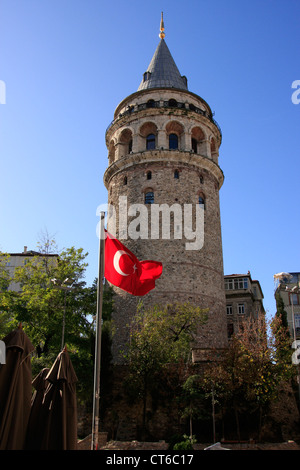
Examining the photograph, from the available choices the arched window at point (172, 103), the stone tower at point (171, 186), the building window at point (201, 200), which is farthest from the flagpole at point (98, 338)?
the arched window at point (172, 103)

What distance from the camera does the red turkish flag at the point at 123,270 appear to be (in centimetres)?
1248

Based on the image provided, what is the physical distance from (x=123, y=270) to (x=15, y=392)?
15.0ft

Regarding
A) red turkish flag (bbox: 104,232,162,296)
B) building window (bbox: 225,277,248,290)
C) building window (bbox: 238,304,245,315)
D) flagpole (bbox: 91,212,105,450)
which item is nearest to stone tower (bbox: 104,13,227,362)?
building window (bbox: 238,304,245,315)

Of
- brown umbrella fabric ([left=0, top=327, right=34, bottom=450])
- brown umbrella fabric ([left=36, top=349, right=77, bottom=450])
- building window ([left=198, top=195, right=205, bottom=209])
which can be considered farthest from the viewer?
building window ([left=198, top=195, right=205, bottom=209])

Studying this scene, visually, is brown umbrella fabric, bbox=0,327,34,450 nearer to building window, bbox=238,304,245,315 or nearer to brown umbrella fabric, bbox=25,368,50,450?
brown umbrella fabric, bbox=25,368,50,450

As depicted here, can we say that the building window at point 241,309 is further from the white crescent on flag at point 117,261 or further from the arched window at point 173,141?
the white crescent on flag at point 117,261

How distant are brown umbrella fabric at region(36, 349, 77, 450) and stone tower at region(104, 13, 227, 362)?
759 inches

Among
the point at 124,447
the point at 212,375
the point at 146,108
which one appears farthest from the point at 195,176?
the point at 124,447

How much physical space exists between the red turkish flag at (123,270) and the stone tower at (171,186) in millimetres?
16733

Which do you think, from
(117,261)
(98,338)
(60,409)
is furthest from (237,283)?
(60,409)

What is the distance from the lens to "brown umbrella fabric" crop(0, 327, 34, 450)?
28.9 ft

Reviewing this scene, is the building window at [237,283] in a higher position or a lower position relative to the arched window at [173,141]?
lower

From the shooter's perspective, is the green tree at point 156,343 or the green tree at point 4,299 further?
the green tree at point 156,343
